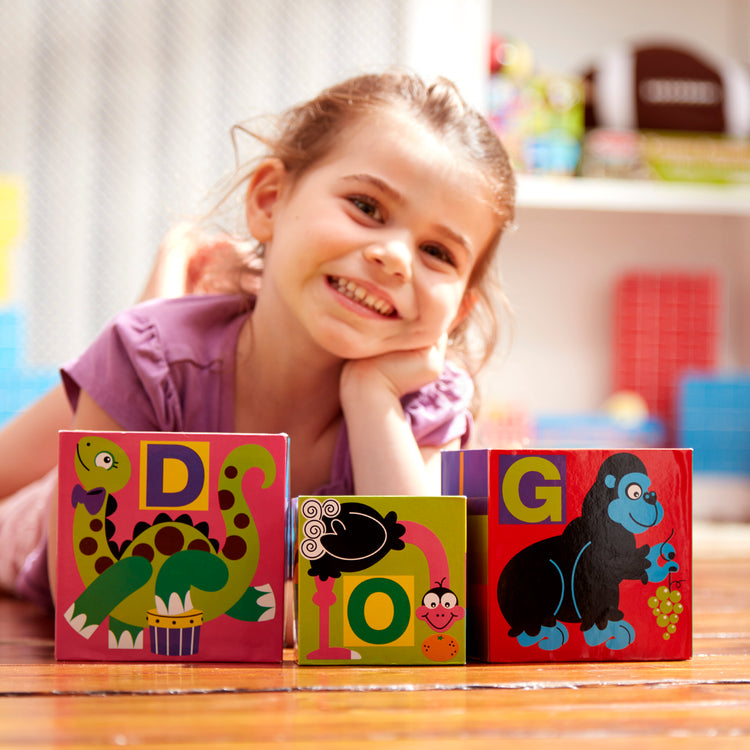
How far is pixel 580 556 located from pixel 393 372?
344 millimetres

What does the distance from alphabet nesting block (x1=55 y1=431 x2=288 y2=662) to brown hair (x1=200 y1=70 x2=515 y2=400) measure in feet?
1.44

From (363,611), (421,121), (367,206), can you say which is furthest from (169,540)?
(421,121)

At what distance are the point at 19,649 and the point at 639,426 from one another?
1852mm

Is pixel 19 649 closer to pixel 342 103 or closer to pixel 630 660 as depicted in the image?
pixel 630 660

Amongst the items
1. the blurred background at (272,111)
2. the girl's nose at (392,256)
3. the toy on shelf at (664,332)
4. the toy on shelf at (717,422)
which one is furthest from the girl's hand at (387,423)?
the toy on shelf at (664,332)

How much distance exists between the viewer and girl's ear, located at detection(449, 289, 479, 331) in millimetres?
1060

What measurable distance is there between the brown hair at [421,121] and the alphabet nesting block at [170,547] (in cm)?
44

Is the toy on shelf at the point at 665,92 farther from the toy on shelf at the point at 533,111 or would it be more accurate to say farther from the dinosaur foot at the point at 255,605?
the dinosaur foot at the point at 255,605

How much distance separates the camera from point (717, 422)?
234 centimetres

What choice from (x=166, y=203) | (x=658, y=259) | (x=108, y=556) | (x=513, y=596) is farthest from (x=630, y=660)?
(x=658, y=259)

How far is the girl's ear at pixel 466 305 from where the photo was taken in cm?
106

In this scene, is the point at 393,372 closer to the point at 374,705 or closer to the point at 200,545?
the point at 200,545

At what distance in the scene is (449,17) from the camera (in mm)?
2289

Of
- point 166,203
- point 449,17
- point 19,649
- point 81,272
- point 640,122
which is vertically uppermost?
point 449,17
